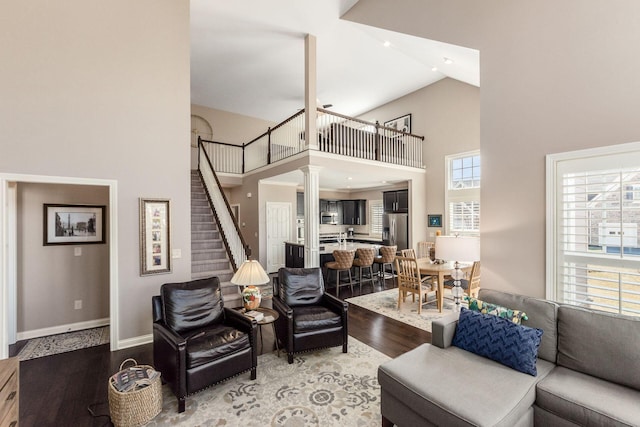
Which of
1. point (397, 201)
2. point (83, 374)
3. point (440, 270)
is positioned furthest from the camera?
point (397, 201)

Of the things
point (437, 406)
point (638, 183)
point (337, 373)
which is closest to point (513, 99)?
point (638, 183)

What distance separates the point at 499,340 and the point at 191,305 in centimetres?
288

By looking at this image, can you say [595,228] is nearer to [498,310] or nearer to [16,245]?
[498,310]

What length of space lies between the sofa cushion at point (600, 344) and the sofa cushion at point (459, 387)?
0.68 ft

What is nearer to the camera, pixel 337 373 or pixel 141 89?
pixel 337 373

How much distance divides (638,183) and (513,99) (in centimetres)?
124

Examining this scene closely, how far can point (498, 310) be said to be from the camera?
8.05 ft

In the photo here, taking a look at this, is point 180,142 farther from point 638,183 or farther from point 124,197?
point 638,183

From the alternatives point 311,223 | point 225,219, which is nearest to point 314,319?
point 311,223

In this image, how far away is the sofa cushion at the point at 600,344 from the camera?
6.19 ft

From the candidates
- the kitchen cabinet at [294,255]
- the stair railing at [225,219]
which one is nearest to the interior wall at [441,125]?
the kitchen cabinet at [294,255]

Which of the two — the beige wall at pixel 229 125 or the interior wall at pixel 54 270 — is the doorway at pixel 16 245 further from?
the beige wall at pixel 229 125

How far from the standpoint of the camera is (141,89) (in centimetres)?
371

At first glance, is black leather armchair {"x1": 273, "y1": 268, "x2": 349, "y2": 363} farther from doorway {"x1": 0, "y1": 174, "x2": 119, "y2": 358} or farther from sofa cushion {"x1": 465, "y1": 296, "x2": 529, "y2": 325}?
doorway {"x1": 0, "y1": 174, "x2": 119, "y2": 358}
